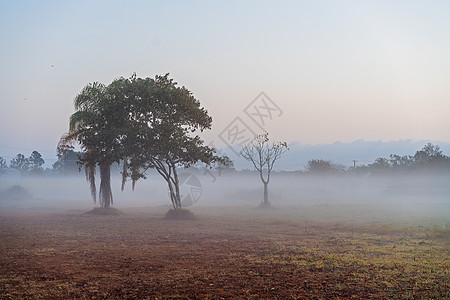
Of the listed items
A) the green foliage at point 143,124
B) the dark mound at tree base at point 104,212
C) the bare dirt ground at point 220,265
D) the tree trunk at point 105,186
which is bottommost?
the bare dirt ground at point 220,265

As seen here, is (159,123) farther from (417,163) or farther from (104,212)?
(417,163)

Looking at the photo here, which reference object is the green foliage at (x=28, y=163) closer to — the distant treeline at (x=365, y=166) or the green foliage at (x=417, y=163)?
the distant treeline at (x=365, y=166)

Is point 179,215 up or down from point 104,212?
down

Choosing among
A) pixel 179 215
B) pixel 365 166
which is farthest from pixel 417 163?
pixel 179 215

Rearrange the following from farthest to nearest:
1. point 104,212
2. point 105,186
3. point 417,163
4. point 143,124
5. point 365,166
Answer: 1. point 365,166
2. point 417,163
3. point 105,186
4. point 104,212
5. point 143,124

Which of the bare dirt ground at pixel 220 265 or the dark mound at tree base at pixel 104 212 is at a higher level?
the dark mound at tree base at pixel 104 212

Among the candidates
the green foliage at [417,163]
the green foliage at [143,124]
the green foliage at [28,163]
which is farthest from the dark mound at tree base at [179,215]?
the green foliage at [28,163]

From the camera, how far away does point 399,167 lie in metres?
104

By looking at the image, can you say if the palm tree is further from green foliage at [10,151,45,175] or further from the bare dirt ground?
green foliage at [10,151,45,175]

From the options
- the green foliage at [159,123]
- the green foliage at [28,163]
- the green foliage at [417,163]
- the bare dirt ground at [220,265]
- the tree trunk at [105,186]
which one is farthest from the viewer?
the green foliage at [28,163]

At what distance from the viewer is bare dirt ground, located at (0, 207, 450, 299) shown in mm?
9367

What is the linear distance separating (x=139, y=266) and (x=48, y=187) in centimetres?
10344

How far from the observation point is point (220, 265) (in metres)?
12.5

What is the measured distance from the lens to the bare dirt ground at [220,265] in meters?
9.37
